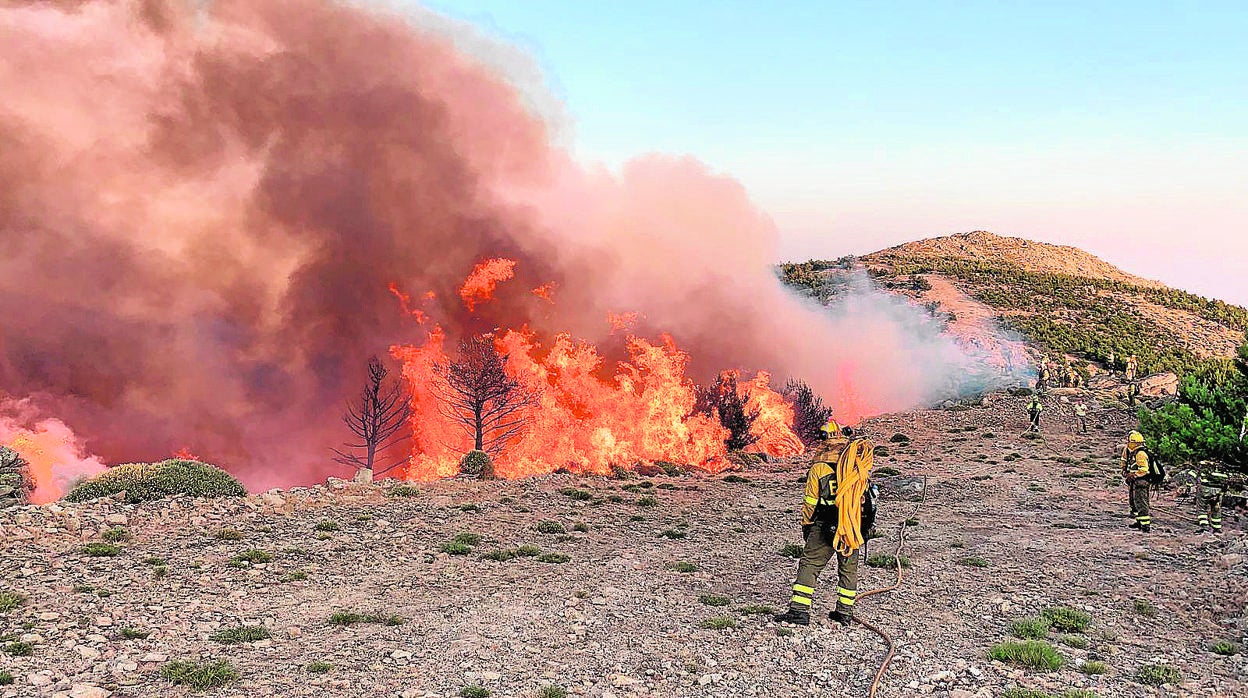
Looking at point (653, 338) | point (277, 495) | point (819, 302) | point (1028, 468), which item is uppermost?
point (819, 302)

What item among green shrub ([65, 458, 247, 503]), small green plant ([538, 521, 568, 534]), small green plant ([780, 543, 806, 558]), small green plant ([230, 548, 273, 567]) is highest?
green shrub ([65, 458, 247, 503])

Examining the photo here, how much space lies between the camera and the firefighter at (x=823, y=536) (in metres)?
9.73

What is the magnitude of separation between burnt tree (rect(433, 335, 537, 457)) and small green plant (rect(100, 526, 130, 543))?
650 inches

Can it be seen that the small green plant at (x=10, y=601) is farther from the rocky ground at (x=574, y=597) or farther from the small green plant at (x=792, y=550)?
the small green plant at (x=792, y=550)

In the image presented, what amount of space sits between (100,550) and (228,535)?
88.1 inches

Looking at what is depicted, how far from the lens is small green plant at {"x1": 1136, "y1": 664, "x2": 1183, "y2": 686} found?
25.4ft

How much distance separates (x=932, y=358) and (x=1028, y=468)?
3210 centimetres

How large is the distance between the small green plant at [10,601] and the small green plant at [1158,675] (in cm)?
1494

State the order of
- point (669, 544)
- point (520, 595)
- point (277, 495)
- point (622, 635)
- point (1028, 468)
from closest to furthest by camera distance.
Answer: point (622, 635), point (520, 595), point (669, 544), point (277, 495), point (1028, 468)

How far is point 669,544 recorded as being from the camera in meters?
16.2

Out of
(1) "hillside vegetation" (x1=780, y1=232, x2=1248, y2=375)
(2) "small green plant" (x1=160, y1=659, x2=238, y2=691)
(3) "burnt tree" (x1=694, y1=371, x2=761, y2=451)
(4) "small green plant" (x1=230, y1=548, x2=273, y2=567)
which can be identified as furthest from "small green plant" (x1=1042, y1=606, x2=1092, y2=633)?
(1) "hillside vegetation" (x1=780, y1=232, x2=1248, y2=375)

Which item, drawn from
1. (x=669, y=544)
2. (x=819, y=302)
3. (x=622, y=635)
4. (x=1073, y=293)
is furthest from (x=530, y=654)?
(x=1073, y=293)

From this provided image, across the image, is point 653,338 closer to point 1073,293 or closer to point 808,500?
point 808,500

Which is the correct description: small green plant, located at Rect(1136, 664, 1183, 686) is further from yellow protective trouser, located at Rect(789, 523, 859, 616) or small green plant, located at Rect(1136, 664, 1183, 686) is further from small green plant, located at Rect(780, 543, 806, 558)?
small green plant, located at Rect(780, 543, 806, 558)
